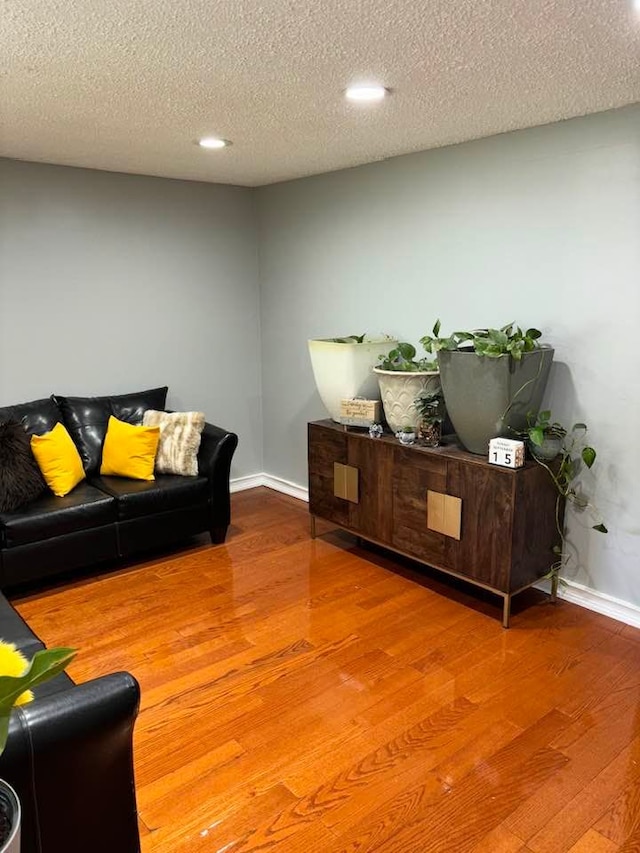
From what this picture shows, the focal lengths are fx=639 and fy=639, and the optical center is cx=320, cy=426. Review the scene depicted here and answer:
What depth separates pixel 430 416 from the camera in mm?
3184

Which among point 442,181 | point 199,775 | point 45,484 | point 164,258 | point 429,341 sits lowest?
point 199,775

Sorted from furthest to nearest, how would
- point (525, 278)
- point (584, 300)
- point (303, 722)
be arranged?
1. point (525, 278)
2. point (584, 300)
3. point (303, 722)

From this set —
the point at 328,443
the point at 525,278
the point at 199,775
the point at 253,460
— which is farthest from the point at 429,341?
the point at 253,460

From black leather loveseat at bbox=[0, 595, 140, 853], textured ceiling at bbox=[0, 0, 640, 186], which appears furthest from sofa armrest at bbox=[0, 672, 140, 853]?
textured ceiling at bbox=[0, 0, 640, 186]

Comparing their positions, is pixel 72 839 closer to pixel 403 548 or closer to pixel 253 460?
pixel 403 548

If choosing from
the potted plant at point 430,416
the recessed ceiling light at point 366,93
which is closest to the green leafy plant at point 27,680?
the recessed ceiling light at point 366,93

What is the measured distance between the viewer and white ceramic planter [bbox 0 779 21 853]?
92 centimetres

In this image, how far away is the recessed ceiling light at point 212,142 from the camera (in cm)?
307

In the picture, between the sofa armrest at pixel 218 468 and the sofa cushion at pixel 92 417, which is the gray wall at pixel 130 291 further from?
the sofa armrest at pixel 218 468

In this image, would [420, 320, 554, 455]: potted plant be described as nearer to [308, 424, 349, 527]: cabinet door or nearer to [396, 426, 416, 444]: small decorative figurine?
[396, 426, 416, 444]: small decorative figurine

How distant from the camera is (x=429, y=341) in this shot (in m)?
3.04

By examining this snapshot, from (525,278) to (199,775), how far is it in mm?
2507

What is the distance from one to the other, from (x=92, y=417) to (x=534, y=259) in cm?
264

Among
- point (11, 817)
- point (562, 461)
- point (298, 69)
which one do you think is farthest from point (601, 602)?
point (11, 817)
